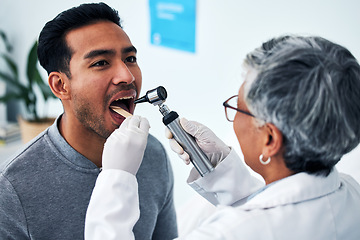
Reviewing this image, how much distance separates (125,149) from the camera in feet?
3.12

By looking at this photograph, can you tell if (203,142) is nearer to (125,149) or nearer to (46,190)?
(125,149)

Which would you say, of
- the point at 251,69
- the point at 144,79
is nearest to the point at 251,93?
the point at 251,69

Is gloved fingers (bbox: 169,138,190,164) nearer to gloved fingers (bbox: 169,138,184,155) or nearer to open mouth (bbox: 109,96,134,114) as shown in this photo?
gloved fingers (bbox: 169,138,184,155)

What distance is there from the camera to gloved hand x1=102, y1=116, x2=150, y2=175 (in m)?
0.95

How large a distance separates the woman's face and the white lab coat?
86mm

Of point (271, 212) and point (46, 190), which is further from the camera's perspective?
point (46, 190)

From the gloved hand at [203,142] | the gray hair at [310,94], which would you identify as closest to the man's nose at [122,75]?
the gloved hand at [203,142]

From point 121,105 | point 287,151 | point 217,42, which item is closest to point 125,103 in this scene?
point 121,105

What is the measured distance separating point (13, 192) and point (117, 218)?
1.22 ft

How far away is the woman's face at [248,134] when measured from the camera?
0.85 m

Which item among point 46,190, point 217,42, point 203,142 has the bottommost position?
point 46,190

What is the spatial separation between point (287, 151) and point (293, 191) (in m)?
0.10

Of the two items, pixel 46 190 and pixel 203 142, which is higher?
pixel 203 142

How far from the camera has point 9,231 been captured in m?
1.02
